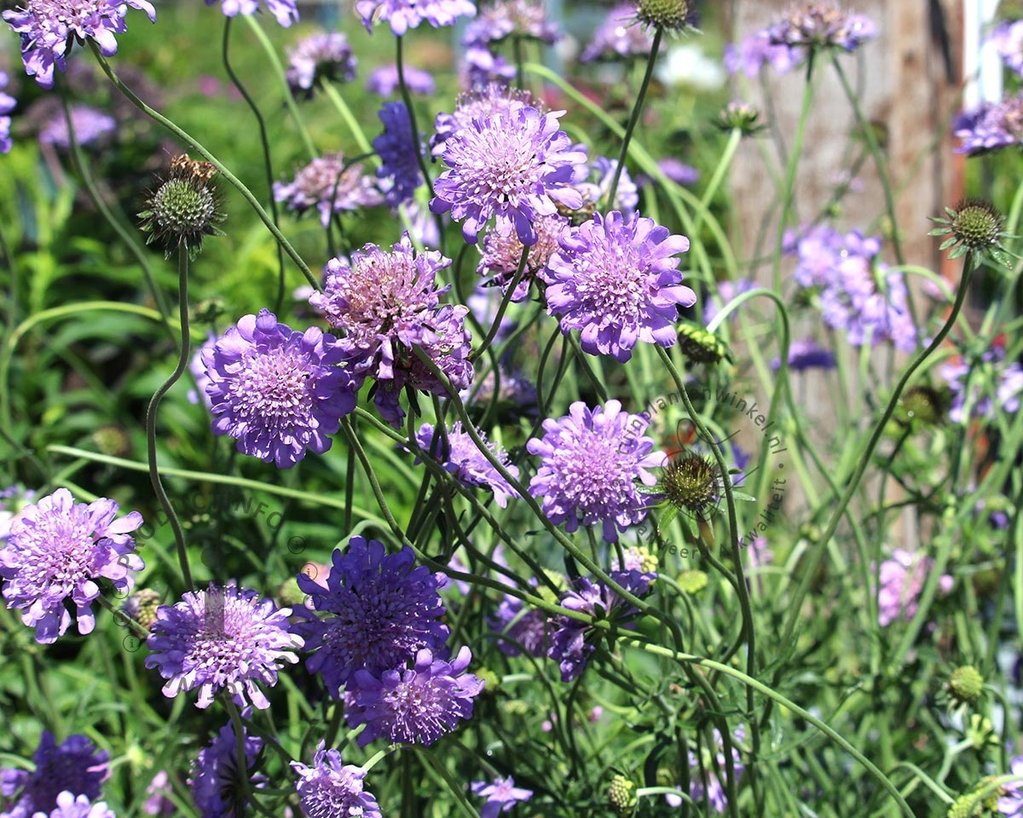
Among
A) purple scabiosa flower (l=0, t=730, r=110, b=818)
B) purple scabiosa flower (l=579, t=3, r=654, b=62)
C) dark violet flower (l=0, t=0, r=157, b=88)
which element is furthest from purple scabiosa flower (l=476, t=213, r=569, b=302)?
purple scabiosa flower (l=579, t=3, r=654, b=62)

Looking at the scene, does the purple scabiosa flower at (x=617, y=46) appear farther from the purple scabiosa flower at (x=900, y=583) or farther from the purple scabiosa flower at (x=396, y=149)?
the purple scabiosa flower at (x=900, y=583)

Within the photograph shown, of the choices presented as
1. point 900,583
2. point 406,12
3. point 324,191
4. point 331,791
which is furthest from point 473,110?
point 900,583

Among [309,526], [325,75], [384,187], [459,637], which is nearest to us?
[459,637]

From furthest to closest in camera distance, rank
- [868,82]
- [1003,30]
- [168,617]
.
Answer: [868,82]
[1003,30]
[168,617]

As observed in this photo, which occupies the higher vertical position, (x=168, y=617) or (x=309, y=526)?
(x=168, y=617)

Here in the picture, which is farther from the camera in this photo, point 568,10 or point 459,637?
point 568,10

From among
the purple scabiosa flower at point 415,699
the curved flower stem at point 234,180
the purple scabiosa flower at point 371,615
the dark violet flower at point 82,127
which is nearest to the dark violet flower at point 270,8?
the curved flower stem at point 234,180

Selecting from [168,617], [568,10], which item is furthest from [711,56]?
[168,617]

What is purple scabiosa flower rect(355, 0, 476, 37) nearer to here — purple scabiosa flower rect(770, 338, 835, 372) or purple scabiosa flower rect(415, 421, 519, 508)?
purple scabiosa flower rect(415, 421, 519, 508)

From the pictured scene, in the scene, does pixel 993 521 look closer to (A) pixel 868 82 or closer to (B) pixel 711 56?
(A) pixel 868 82
